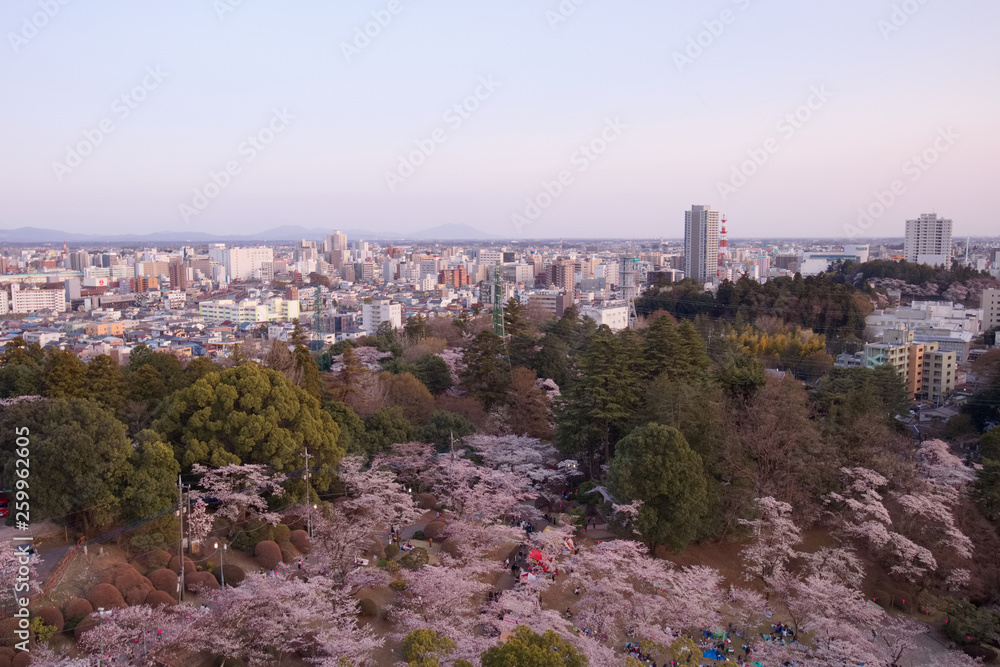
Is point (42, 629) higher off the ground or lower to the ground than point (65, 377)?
lower

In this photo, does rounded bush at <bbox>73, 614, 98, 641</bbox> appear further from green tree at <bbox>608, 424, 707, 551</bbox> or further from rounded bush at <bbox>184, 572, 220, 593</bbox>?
green tree at <bbox>608, 424, 707, 551</bbox>

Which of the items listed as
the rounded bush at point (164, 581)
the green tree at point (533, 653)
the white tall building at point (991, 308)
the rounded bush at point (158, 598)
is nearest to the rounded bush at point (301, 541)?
the rounded bush at point (164, 581)

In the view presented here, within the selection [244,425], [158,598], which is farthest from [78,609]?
[244,425]

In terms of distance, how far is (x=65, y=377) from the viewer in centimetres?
948

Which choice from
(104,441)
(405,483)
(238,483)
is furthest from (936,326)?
(104,441)

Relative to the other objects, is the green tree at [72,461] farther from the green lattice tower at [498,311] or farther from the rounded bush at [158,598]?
the green lattice tower at [498,311]

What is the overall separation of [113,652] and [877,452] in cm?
819

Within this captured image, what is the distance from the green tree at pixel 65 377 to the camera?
9398mm

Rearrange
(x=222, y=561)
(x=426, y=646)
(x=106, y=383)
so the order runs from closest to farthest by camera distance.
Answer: (x=426, y=646) → (x=222, y=561) → (x=106, y=383)

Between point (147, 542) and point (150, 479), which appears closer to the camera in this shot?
point (147, 542)

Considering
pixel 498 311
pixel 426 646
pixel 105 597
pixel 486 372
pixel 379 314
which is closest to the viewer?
pixel 426 646

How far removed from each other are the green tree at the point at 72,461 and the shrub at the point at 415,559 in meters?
2.83

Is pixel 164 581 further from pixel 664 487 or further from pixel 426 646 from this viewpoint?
pixel 664 487

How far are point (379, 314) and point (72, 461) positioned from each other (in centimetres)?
2859
